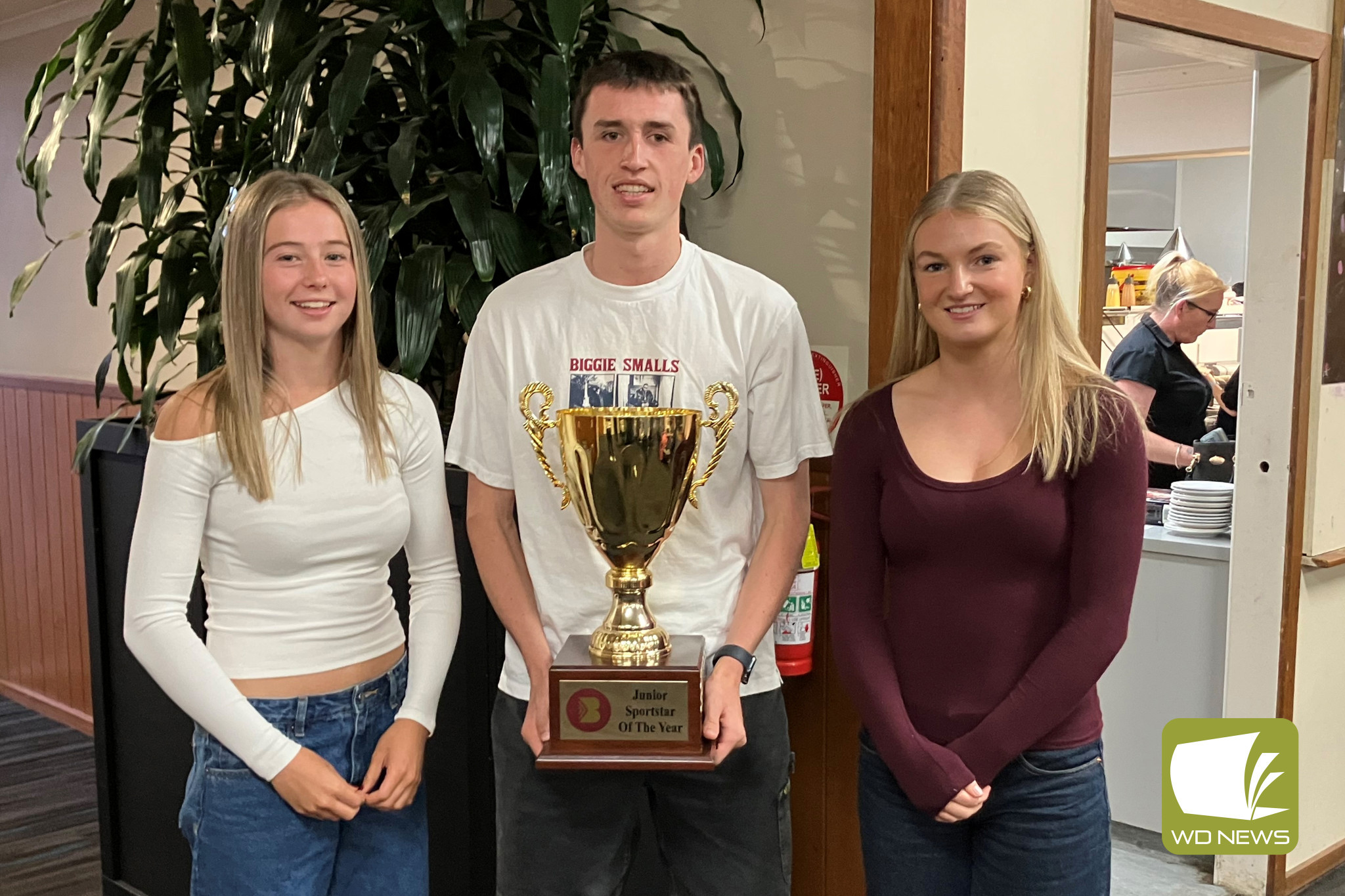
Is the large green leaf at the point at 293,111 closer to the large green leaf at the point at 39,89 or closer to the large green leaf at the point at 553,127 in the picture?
the large green leaf at the point at 553,127

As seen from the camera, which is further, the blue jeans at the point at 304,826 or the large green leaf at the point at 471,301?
the large green leaf at the point at 471,301

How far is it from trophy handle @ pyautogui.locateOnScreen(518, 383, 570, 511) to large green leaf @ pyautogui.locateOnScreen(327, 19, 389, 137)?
0.79m

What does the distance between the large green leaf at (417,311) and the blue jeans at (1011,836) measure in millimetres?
1030

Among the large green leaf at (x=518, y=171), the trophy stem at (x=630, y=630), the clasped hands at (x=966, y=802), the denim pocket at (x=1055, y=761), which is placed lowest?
the clasped hands at (x=966, y=802)

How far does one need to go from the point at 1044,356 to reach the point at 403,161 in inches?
45.9

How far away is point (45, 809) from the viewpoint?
150 inches

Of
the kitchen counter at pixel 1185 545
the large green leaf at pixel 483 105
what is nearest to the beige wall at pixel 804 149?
the large green leaf at pixel 483 105

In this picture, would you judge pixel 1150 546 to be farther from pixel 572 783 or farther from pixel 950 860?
pixel 572 783

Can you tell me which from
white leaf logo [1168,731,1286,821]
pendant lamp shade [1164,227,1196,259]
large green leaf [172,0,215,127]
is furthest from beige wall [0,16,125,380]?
pendant lamp shade [1164,227,1196,259]

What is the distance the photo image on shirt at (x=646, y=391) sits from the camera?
1598mm

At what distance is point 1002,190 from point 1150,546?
2.11 meters

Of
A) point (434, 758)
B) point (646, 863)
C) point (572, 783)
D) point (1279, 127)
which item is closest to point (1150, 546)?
point (1279, 127)

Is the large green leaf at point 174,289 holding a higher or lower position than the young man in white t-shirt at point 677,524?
higher

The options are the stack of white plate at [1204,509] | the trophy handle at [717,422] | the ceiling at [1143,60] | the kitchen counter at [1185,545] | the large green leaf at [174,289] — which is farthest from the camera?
the ceiling at [1143,60]
